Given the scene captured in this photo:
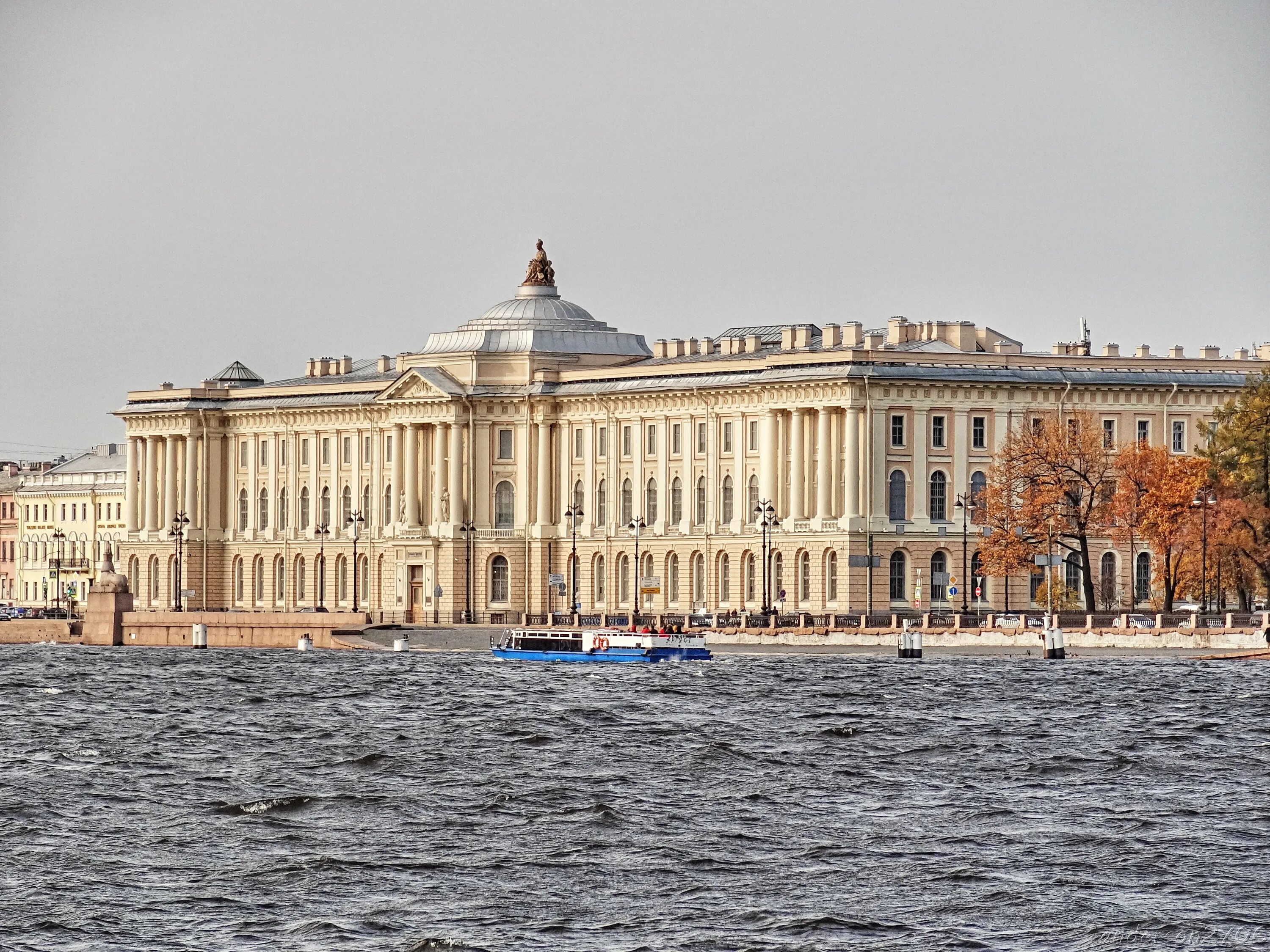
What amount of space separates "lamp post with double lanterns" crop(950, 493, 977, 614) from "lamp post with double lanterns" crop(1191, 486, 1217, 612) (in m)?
11.1

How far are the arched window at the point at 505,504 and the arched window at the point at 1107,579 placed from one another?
113ft

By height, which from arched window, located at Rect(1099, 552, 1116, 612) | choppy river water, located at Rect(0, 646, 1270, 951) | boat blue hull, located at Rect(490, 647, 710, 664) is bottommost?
choppy river water, located at Rect(0, 646, 1270, 951)

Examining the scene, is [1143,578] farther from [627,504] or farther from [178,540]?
[178,540]

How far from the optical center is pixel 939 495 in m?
142

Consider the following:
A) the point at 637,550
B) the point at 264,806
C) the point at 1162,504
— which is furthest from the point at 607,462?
the point at 264,806

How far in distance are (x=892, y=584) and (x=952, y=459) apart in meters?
6.33

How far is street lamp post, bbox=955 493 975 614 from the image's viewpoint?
134875mm

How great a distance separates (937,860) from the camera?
4869cm

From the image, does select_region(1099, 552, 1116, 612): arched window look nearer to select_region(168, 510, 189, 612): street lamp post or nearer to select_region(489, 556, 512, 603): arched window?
select_region(489, 556, 512, 603): arched window

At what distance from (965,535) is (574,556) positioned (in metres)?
28.5

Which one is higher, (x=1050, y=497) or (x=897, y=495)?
(x=897, y=495)

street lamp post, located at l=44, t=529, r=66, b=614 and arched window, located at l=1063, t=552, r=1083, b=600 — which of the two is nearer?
arched window, located at l=1063, t=552, r=1083, b=600

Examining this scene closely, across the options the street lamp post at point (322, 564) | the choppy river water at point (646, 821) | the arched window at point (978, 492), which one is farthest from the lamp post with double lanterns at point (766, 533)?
the choppy river water at point (646, 821)

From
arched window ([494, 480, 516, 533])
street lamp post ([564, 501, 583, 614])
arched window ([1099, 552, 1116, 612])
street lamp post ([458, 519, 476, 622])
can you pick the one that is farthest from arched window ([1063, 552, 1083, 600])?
arched window ([494, 480, 516, 533])
